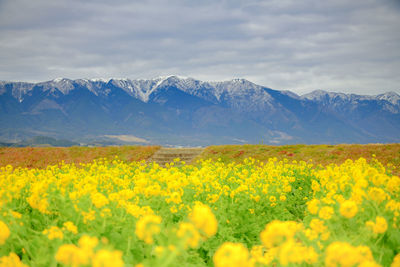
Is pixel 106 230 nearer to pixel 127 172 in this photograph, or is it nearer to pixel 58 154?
pixel 127 172

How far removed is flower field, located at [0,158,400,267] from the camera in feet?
10.3

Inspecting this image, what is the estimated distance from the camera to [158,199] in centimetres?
815

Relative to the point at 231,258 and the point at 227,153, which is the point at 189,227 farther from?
the point at 227,153

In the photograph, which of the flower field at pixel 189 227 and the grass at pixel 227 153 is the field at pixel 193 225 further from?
the grass at pixel 227 153

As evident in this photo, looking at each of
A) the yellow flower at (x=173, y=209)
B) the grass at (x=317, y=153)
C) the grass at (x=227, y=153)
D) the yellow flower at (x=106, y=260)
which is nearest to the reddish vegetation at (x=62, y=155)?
the grass at (x=227, y=153)

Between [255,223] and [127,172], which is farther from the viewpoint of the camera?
[127,172]

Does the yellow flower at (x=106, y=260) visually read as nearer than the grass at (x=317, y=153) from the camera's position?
Yes

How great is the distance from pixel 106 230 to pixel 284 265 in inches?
136

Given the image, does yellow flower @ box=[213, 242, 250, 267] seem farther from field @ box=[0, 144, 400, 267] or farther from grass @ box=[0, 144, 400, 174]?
grass @ box=[0, 144, 400, 174]

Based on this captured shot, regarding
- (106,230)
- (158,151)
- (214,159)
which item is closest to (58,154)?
(158,151)

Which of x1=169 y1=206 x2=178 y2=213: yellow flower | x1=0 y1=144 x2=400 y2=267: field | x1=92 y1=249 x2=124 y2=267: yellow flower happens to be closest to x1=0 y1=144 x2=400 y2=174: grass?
x1=0 y1=144 x2=400 y2=267: field

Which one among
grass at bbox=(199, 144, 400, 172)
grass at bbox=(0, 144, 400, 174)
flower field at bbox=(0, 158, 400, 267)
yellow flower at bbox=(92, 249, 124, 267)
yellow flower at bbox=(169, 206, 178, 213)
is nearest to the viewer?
yellow flower at bbox=(92, 249, 124, 267)

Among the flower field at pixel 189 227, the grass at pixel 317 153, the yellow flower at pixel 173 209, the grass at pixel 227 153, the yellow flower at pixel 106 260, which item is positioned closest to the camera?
the yellow flower at pixel 106 260

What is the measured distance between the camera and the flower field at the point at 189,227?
3150 mm
